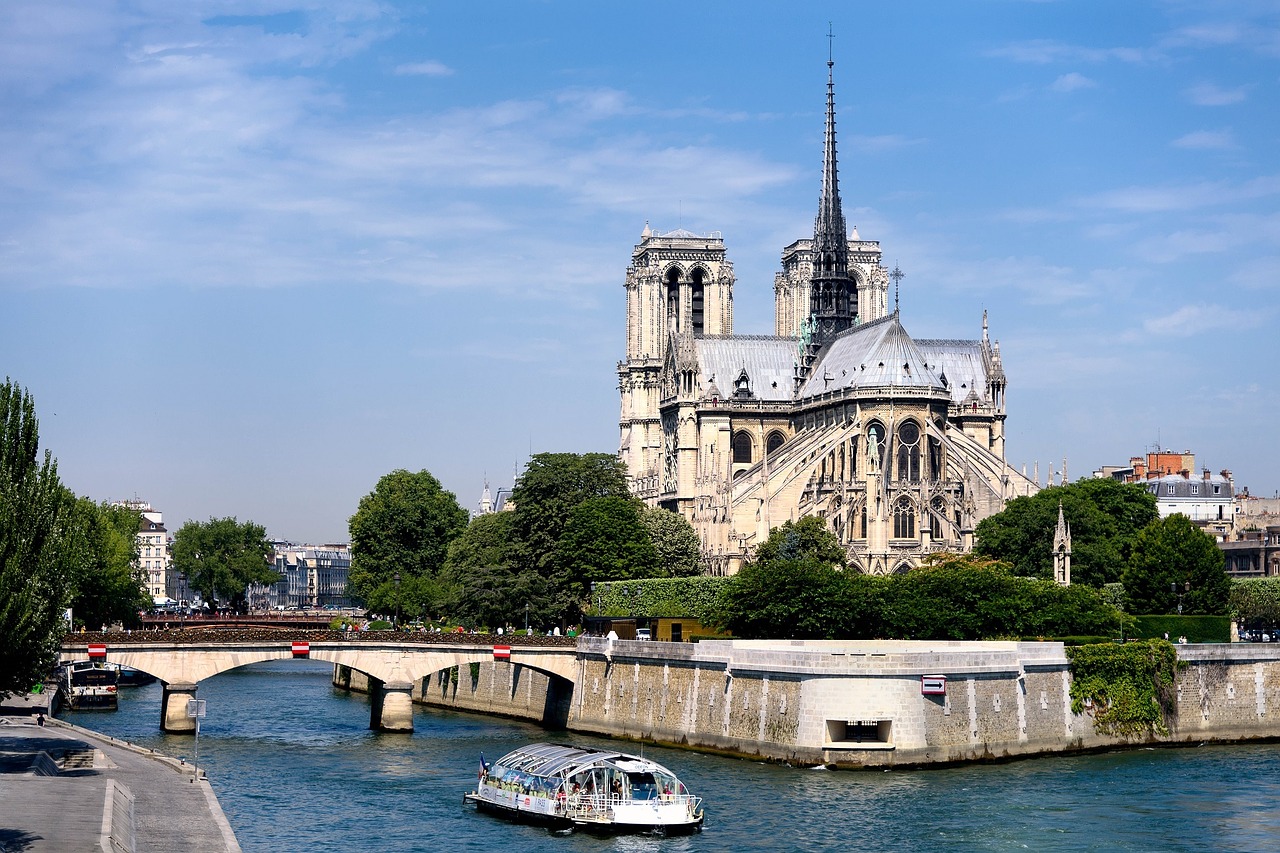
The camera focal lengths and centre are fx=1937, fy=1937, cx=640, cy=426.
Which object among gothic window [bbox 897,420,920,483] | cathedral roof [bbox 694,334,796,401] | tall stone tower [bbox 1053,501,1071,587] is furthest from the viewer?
cathedral roof [bbox 694,334,796,401]

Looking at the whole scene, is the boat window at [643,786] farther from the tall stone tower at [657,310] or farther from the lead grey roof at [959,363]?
the tall stone tower at [657,310]

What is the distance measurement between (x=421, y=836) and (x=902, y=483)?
2708 inches

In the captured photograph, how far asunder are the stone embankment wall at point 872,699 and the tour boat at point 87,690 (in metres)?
23.0

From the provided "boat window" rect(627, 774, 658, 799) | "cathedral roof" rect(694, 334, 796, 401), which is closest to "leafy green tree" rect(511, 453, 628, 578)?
"cathedral roof" rect(694, 334, 796, 401)

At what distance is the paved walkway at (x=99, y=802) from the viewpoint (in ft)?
124

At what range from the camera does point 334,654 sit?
7656cm

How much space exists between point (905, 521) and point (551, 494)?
980 inches

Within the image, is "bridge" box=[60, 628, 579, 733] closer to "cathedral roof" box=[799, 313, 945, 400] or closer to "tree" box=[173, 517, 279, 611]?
"cathedral roof" box=[799, 313, 945, 400]

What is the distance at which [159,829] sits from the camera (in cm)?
4216

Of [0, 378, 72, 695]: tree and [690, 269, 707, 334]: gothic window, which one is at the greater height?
[690, 269, 707, 334]: gothic window

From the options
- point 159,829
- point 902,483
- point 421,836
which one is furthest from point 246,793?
point 902,483

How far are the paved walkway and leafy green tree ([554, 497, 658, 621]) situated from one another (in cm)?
3982

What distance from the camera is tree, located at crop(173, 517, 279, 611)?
7111 inches

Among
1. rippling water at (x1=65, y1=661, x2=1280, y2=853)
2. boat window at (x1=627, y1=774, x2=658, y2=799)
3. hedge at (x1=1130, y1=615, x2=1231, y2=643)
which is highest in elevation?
hedge at (x1=1130, y1=615, x2=1231, y2=643)
